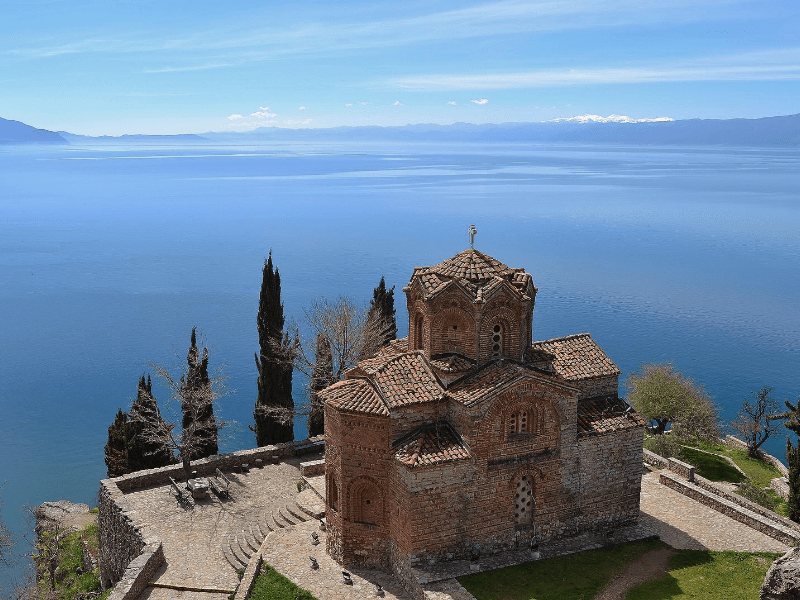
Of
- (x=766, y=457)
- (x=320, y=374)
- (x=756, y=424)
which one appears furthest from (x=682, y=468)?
(x=320, y=374)

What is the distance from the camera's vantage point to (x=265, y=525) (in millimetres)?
25344

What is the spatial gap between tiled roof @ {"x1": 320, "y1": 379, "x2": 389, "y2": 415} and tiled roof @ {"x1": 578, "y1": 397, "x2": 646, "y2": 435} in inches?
257

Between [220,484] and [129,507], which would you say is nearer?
[129,507]

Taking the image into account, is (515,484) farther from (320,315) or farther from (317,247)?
(317,247)

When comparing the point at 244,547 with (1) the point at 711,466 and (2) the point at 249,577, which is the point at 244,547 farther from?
(1) the point at 711,466

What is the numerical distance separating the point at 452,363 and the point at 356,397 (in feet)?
9.99

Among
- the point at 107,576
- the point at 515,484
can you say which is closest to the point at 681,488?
the point at 515,484

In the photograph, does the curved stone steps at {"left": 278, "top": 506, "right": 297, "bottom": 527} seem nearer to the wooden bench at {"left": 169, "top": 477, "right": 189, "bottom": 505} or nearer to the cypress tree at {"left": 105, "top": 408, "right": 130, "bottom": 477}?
the wooden bench at {"left": 169, "top": 477, "right": 189, "bottom": 505}

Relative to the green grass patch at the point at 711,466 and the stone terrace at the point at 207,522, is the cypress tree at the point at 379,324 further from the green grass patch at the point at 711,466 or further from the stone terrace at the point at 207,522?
the green grass patch at the point at 711,466

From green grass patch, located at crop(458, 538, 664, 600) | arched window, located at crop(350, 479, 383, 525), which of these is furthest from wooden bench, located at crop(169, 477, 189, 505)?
green grass patch, located at crop(458, 538, 664, 600)

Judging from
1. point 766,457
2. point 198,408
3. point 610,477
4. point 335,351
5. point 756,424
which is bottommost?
point 766,457

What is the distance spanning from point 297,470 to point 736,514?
16.6 metres

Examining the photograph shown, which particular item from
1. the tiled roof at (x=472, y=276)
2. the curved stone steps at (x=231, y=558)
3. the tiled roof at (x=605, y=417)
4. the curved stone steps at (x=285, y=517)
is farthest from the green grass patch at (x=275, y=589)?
the tiled roof at (x=605, y=417)

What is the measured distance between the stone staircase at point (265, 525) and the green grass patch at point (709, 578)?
9.01m
